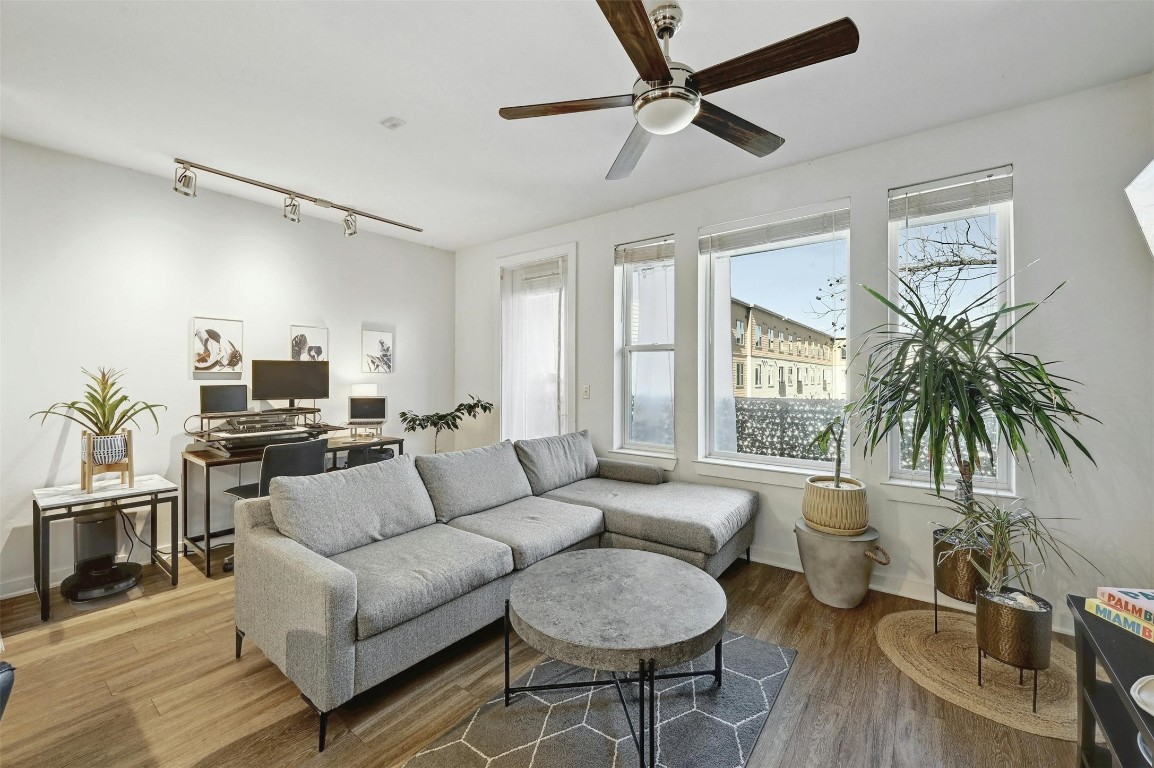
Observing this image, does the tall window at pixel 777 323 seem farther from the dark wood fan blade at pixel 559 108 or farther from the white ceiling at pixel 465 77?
the dark wood fan blade at pixel 559 108

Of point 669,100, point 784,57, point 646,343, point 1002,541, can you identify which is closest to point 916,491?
point 1002,541

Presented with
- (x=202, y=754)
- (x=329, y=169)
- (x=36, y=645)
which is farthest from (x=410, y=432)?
(x=202, y=754)

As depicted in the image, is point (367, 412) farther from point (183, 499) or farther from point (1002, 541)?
point (1002, 541)

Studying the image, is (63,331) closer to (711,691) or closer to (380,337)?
(380,337)

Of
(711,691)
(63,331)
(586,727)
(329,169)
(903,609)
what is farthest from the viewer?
(329,169)

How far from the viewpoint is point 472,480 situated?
3.01 metres

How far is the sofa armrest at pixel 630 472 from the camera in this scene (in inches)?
146

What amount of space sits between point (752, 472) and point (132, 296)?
442 centimetres

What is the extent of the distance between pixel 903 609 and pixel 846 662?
764 mm

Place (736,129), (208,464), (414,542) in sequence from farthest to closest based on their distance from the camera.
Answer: (208,464) → (414,542) → (736,129)

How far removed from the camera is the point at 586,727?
5.92 feet

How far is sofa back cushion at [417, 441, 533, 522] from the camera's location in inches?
112

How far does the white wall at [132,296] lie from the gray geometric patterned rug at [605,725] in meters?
3.12

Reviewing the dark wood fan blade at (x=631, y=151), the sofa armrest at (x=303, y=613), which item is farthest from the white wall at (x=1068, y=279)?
the sofa armrest at (x=303, y=613)
